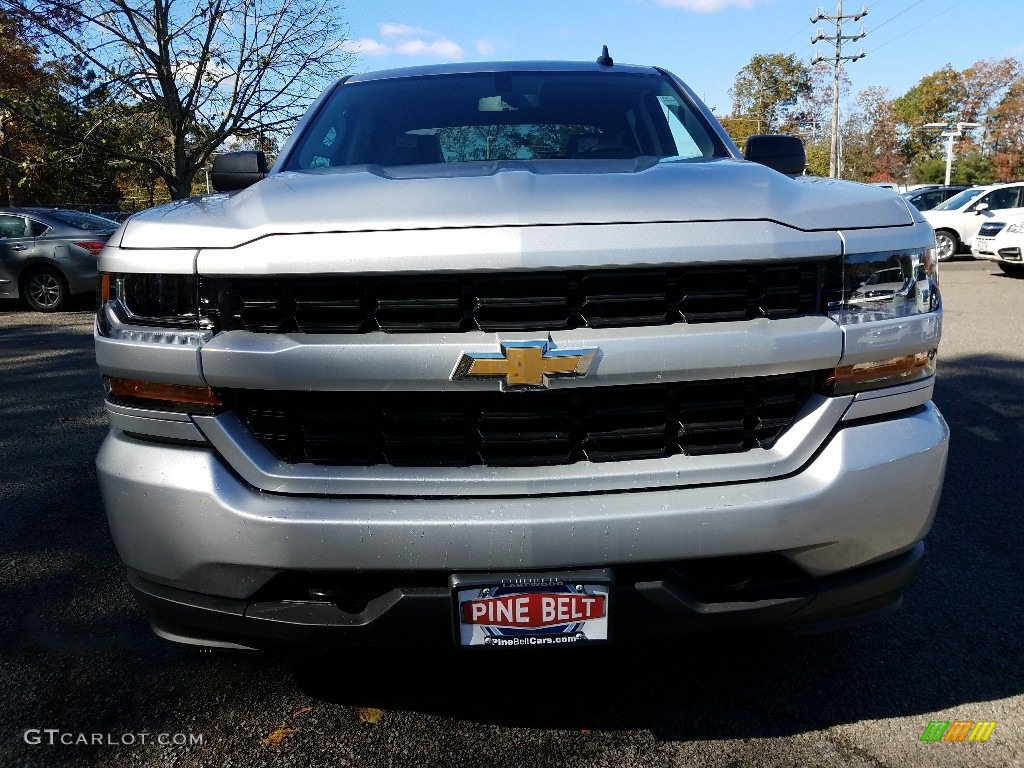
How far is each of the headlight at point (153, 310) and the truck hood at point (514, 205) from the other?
3.3 inches

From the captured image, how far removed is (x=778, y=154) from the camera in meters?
3.08

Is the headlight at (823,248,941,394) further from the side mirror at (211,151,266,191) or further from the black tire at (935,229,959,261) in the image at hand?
the black tire at (935,229,959,261)

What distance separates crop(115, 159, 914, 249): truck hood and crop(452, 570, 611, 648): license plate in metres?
0.78

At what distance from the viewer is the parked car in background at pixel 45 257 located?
1209 centimetres

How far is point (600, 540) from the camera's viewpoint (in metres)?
1.85

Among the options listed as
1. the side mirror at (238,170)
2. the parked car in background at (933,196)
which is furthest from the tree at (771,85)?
the side mirror at (238,170)

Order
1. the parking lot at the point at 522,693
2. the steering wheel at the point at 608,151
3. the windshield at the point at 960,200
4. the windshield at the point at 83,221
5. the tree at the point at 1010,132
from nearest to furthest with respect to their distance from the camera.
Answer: the parking lot at the point at 522,693
the steering wheel at the point at 608,151
the windshield at the point at 83,221
the windshield at the point at 960,200
the tree at the point at 1010,132

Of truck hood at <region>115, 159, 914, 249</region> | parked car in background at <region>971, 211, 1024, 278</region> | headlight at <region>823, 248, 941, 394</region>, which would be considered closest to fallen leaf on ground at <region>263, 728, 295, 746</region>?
truck hood at <region>115, 159, 914, 249</region>

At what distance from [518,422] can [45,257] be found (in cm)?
1225

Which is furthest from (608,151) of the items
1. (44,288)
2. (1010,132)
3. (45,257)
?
(1010,132)

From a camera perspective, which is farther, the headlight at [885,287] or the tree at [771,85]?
the tree at [771,85]

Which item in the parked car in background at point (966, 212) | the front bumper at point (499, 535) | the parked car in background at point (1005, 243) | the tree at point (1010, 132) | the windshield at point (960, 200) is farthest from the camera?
the tree at point (1010, 132)

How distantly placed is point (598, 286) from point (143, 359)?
1.06 m

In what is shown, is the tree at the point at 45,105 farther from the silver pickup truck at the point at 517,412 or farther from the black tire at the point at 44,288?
the silver pickup truck at the point at 517,412
